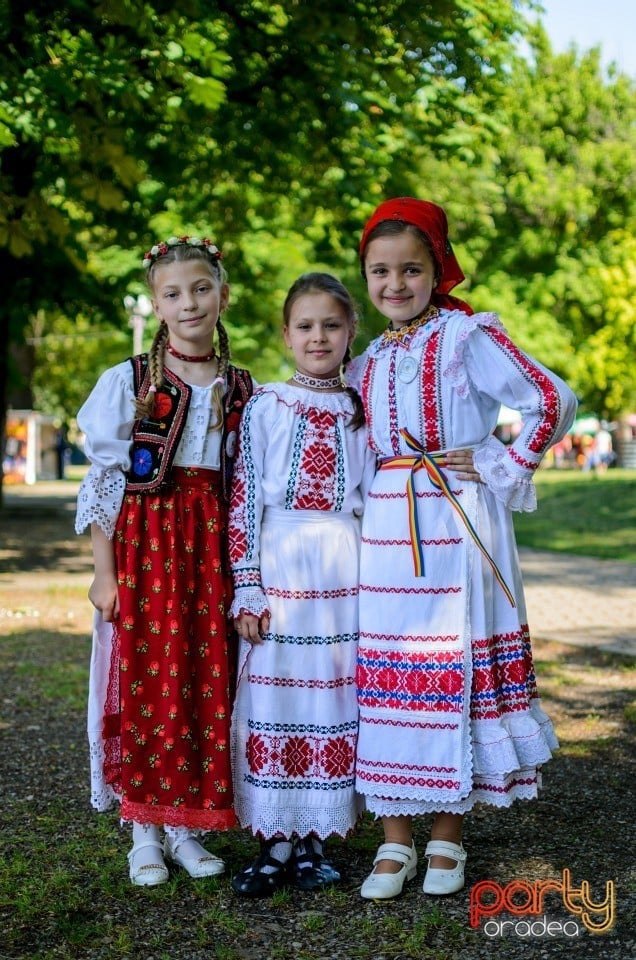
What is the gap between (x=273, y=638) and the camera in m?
3.43

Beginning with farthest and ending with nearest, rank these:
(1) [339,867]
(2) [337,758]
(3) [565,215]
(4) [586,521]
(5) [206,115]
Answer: (3) [565,215], (4) [586,521], (5) [206,115], (1) [339,867], (2) [337,758]

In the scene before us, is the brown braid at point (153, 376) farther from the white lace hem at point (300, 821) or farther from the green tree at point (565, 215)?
the green tree at point (565, 215)

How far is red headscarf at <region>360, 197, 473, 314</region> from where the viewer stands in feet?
11.3

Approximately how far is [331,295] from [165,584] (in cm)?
103

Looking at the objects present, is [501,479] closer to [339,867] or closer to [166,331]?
[166,331]

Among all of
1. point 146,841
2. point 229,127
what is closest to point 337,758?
point 146,841

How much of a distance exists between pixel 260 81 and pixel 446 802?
6.87m

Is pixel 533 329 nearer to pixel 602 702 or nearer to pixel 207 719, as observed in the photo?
pixel 602 702

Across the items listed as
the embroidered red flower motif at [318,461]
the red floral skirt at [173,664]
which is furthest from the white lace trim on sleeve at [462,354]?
the red floral skirt at [173,664]

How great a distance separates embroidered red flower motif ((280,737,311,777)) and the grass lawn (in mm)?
10618

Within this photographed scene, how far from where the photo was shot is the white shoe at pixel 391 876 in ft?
10.8

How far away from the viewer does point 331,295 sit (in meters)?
3.53

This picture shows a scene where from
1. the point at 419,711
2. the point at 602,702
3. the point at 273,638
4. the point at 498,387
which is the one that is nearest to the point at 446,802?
the point at 419,711

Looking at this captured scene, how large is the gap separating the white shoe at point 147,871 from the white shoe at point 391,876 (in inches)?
24.7
